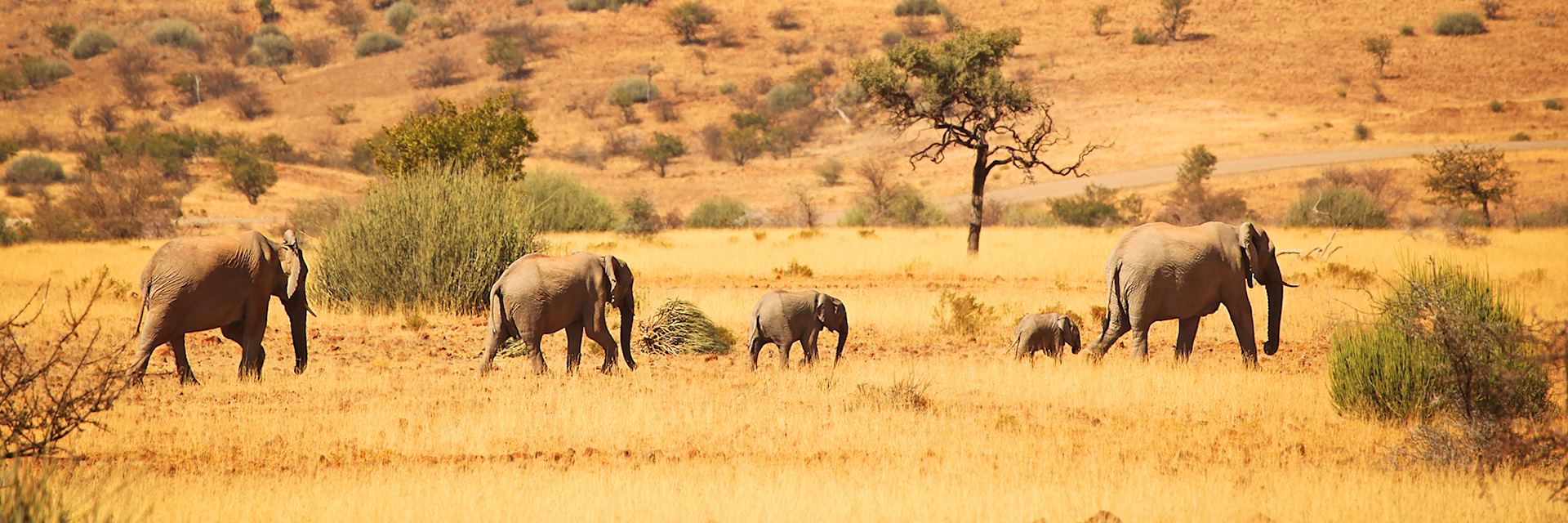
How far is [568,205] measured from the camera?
4538 cm

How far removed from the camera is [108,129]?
82375mm

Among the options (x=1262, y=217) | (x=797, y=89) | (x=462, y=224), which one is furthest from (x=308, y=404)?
(x=797, y=89)

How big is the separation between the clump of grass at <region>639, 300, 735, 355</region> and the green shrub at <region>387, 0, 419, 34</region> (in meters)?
99.2

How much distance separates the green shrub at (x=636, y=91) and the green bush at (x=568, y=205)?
131 feet

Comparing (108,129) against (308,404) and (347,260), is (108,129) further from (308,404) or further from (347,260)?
(308,404)

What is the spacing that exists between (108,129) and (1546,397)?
86.0 m

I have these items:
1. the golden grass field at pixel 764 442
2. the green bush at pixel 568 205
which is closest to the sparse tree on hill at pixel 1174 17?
the green bush at pixel 568 205

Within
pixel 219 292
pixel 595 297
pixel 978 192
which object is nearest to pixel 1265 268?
pixel 595 297

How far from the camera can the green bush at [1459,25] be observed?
85.1 m

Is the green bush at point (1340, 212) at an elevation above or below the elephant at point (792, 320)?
below

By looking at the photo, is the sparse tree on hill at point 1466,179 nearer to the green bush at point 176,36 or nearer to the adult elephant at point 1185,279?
the adult elephant at point 1185,279

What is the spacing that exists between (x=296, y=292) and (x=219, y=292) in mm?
879

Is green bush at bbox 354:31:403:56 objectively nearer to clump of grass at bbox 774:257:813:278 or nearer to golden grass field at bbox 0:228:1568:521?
clump of grass at bbox 774:257:813:278

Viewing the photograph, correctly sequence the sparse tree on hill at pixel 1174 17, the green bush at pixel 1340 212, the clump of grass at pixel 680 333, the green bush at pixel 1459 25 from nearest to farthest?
the clump of grass at pixel 680 333 → the green bush at pixel 1340 212 → the green bush at pixel 1459 25 → the sparse tree on hill at pixel 1174 17
